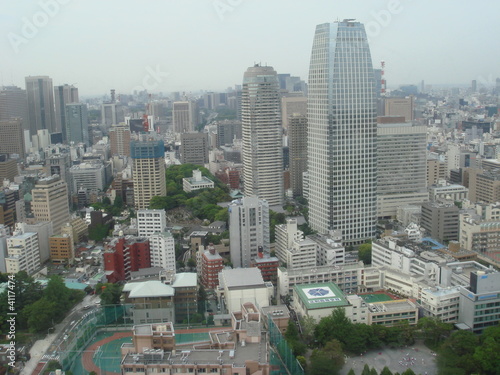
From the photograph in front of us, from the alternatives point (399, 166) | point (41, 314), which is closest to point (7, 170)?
point (41, 314)

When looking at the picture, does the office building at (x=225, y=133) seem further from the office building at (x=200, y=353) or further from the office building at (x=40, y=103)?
the office building at (x=200, y=353)

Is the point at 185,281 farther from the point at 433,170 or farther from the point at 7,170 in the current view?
the point at 7,170

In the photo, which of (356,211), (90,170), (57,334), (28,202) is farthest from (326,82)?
(90,170)

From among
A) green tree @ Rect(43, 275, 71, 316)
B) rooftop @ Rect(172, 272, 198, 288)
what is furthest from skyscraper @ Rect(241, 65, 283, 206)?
green tree @ Rect(43, 275, 71, 316)

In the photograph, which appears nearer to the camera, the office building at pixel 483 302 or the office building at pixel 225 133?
the office building at pixel 483 302

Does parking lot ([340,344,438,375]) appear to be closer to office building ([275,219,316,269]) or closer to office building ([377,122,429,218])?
office building ([275,219,316,269])

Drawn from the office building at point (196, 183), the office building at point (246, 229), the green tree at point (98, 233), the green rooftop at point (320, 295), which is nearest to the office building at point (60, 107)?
the office building at point (196, 183)
